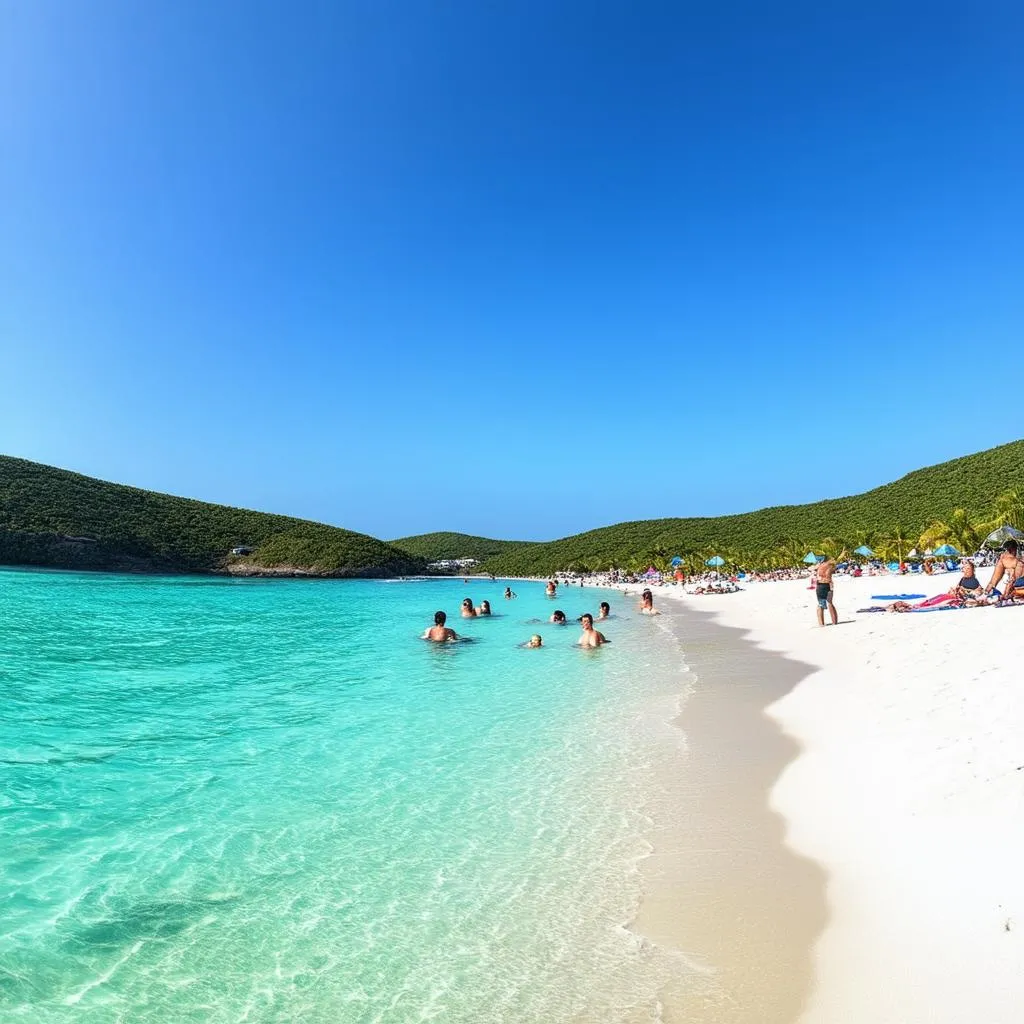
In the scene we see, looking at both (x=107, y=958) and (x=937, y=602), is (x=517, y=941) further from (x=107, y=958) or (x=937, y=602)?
(x=937, y=602)

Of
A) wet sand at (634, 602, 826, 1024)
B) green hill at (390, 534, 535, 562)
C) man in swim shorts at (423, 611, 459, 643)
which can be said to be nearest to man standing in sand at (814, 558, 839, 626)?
man in swim shorts at (423, 611, 459, 643)

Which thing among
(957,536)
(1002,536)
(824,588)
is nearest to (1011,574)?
(824,588)

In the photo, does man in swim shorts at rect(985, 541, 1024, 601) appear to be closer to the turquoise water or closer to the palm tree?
the turquoise water

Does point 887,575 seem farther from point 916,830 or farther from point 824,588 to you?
point 916,830

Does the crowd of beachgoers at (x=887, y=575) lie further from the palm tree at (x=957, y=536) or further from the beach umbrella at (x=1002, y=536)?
the palm tree at (x=957, y=536)

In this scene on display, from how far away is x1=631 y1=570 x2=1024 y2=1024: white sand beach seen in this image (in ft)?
11.0

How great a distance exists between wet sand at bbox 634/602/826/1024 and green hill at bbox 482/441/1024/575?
43.6m

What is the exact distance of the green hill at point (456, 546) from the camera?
174250mm

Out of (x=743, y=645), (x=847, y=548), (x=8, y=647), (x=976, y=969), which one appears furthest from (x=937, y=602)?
(x=847, y=548)

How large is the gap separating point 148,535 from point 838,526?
96.3 meters

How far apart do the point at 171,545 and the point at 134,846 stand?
93527 millimetres

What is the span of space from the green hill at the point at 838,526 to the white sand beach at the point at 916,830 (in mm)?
40103

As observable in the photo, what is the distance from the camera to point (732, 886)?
4688 millimetres

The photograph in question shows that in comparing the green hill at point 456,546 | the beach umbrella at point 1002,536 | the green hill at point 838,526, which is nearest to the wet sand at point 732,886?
the beach umbrella at point 1002,536
